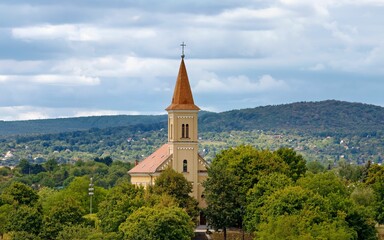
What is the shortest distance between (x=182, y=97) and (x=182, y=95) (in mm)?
220

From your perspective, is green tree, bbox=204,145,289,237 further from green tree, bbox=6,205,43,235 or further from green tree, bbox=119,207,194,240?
green tree, bbox=6,205,43,235

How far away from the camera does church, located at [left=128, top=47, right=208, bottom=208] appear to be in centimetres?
14325

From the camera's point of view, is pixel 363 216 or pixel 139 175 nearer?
pixel 363 216

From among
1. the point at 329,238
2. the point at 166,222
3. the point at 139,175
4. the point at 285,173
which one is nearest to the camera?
the point at 329,238

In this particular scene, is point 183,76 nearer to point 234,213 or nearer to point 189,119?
point 189,119

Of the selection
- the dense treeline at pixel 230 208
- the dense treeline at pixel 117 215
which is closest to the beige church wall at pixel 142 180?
the dense treeline at pixel 230 208

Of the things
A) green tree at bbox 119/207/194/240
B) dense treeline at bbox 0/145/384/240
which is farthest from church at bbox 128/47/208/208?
green tree at bbox 119/207/194/240

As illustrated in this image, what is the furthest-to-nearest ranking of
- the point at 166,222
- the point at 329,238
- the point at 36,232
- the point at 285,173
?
the point at 285,173
the point at 36,232
the point at 166,222
the point at 329,238

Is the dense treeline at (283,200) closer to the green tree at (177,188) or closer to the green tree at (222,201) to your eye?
the green tree at (222,201)

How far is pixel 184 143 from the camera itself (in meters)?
144

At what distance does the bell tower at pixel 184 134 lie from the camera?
5640 inches

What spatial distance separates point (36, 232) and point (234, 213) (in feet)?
66.2

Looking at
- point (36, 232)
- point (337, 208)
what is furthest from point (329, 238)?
point (36, 232)

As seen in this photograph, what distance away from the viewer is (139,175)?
149 metres
